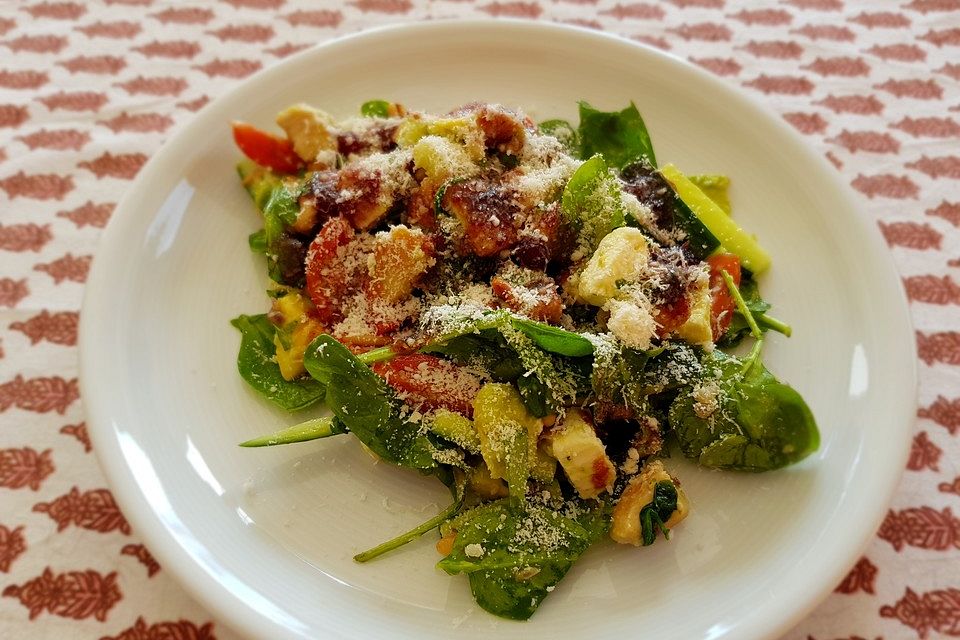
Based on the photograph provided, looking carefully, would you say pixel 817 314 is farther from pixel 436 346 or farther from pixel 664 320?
pixel 436 346

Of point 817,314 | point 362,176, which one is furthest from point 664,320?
point 362,176

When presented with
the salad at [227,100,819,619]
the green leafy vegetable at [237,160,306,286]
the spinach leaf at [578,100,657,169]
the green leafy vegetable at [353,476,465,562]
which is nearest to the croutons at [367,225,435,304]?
the salad at [227,100,819,619]

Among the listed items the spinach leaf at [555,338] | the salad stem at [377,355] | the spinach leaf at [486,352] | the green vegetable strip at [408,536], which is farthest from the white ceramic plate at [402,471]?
the spinach leaf at [555,338]

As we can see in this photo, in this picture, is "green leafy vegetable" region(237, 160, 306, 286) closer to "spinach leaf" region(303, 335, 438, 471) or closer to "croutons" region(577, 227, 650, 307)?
"spinach leaf" region(303, 335, 438, 471)

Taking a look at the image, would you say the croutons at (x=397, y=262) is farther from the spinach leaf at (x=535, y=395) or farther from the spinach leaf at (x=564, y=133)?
the spinach leaf at (x=564, y=133)

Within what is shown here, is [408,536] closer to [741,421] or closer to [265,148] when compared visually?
[741,421]
